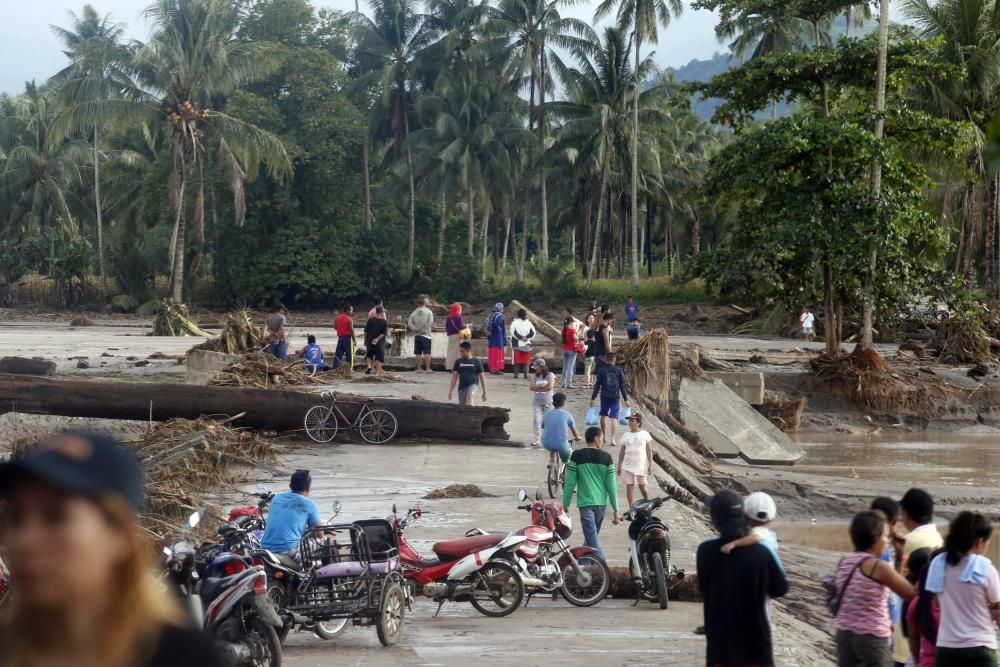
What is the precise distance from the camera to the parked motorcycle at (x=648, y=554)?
10.1 metres

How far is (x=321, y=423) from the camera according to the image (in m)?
18.8

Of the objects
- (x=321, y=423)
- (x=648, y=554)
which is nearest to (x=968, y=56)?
(x=321, y=423)

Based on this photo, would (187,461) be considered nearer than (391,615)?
No

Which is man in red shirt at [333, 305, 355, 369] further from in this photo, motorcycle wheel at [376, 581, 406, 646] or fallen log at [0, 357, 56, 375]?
motorcycle wheel at [376, 581, 406, 646]

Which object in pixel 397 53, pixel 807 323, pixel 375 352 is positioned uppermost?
pixel 397 53

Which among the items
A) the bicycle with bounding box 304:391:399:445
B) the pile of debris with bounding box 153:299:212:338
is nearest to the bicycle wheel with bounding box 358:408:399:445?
the bicycle with bounding box 304:391:399:445

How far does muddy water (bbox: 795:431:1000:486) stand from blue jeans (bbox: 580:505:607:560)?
11.1 meters

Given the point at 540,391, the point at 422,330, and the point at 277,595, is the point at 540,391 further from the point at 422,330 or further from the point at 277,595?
the point at 422,330

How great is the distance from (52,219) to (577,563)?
6576 cm

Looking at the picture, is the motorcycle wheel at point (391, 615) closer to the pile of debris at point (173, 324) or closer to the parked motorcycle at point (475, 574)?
the parked motorcycle at point (475, 574)

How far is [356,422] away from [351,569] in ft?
33.6

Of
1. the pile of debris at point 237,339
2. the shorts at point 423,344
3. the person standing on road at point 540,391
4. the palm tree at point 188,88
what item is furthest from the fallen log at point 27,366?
the palm tree at point 188,88

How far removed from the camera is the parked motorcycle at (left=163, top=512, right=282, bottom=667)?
23.0 feet

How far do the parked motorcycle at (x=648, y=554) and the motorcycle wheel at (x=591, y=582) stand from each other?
0.82ft
